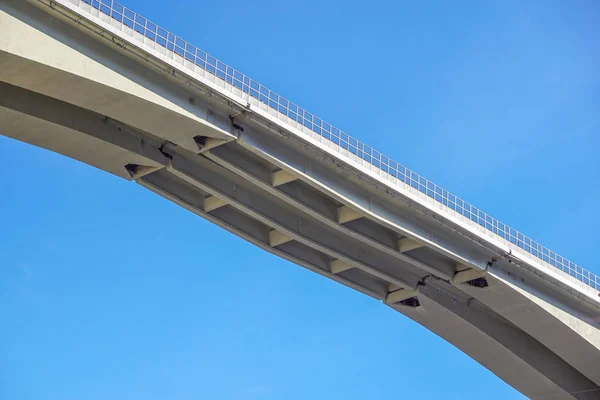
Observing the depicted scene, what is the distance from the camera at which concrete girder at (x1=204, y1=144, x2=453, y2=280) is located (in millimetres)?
39906

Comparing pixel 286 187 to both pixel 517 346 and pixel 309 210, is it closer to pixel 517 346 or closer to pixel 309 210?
pixel 309 210

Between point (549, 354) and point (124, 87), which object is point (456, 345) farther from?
point (124, 87)

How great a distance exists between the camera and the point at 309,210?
43.4 meters

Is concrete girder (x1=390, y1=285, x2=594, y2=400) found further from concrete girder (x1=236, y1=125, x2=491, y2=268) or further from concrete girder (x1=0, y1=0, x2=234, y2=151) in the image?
concrete girder (x1=0, y1=0, x2=234, y2=151)

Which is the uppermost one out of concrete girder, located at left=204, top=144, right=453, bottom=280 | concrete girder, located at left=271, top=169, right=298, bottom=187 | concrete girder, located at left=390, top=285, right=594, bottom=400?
concrete girder, located at left=271, top=169, right=298, bottom=187

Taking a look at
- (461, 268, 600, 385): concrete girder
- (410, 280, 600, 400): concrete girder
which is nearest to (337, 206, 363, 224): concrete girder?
(410, 280, 600, 400): concrete girder

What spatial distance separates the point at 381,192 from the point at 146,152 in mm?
10970

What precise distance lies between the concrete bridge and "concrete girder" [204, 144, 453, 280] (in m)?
0.09

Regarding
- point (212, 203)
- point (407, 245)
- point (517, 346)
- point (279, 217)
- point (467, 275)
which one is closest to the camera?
point (212, 203)

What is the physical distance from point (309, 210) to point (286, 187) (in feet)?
5.44

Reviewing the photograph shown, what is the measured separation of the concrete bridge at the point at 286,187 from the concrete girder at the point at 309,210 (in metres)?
0.09

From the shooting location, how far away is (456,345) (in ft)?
179

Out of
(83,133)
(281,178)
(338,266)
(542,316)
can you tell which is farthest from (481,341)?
(83,133)

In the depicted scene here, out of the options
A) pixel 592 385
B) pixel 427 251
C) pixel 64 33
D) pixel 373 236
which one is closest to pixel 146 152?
pixel 64 33
